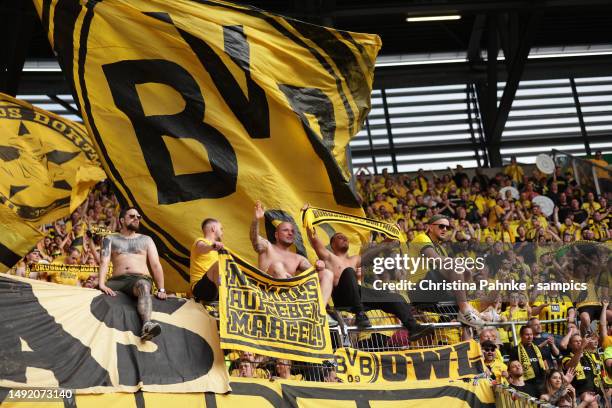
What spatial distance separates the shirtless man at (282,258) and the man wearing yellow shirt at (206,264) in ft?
Result: 1.62

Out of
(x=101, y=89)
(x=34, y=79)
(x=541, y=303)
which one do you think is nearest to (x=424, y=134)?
(x=34, y=79)

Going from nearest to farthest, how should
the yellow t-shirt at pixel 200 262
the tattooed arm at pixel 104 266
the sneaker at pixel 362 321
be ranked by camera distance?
the tattooed arm at pixel 104 266
the yellow t-shirt at pixel 200 262
the sneaker at pixel 362 321

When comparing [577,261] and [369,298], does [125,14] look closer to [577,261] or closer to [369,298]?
[369,298]

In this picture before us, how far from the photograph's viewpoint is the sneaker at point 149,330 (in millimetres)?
7922

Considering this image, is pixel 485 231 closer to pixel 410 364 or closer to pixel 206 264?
pixel 410 364

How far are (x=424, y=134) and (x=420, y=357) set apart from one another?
1854 centimetres

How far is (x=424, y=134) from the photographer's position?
89.9ft

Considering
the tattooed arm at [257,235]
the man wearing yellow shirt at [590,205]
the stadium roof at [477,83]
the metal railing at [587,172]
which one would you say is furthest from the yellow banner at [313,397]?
the metal railing at [587,172]

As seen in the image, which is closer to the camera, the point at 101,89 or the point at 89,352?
the point at 89,352

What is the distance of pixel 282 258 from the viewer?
9.57m

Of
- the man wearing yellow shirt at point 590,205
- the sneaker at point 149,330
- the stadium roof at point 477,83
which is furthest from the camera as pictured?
the stadium roof at point 477,83

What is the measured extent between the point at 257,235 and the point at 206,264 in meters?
0.62

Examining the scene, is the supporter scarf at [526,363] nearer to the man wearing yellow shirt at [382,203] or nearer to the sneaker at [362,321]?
the sneaker at [362,321]

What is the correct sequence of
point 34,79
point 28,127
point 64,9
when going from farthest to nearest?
point 34,79
point 28,127
point 64,9
